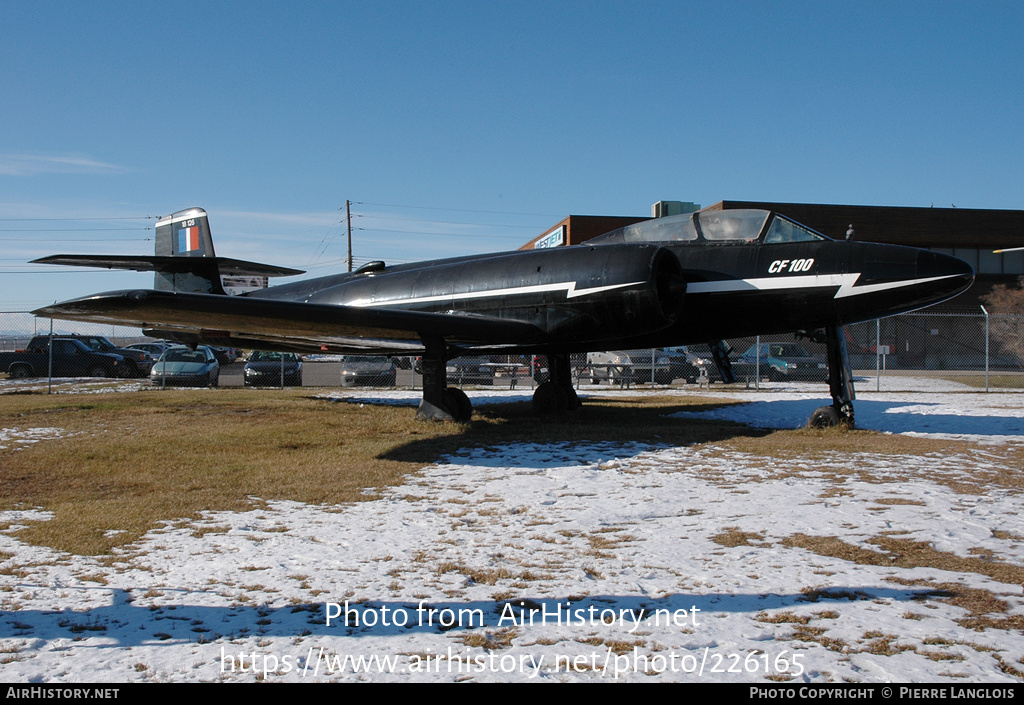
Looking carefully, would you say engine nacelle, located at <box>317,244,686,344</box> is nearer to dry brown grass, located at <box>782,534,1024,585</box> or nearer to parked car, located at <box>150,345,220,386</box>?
dry brown grass, located at <box>782,534,1024,585</box>

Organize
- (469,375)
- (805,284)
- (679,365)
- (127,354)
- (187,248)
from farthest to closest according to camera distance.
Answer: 1. (127,354)
2. (679,365)
3. (469,375)
4. (187,248)
5. (805,284)

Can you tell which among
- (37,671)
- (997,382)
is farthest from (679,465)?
(997,382)

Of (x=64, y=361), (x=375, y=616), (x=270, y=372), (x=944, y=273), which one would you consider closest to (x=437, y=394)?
(x=944, y=273)

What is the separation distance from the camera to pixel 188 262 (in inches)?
540

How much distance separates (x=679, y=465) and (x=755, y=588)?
3737 millimetres

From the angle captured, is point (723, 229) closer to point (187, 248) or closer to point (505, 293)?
point (505, 293)

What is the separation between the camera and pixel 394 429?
10359mm

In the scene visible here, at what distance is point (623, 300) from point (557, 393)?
3.86 m

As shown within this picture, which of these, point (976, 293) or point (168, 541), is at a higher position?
point (976, 293)

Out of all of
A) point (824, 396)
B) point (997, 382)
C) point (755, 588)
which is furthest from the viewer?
point (997, 382)

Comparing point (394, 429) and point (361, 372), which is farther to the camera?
point (361, 372)

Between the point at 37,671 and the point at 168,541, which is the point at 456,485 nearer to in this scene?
the point at 168,541

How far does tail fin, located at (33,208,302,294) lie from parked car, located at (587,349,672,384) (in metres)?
12.1
